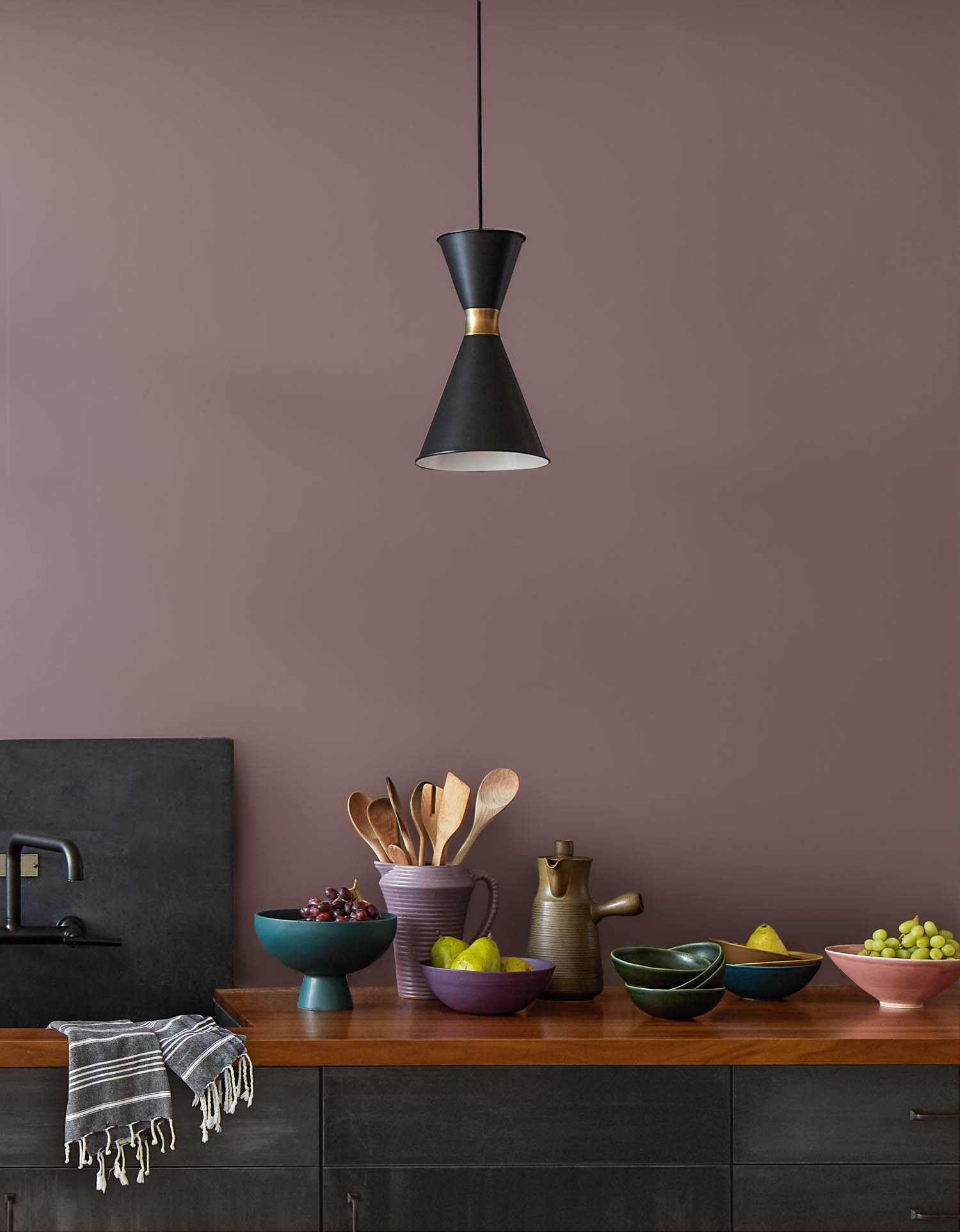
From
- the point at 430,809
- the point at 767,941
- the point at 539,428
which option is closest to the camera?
the point at 767,941

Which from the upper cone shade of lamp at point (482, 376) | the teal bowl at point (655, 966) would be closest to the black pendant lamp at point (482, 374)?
the upper cone shade of lamp at point (482, 376)

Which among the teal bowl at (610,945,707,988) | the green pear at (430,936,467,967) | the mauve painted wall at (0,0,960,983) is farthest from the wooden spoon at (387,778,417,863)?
the teal bowl at (610,945,707,988)

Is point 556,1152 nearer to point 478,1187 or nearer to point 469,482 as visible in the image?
point 478,1187

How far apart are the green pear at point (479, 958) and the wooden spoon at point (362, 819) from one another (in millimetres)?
347

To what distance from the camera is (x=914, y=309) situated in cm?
271

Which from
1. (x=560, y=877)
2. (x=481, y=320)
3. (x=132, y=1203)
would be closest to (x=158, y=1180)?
(x=132, y=1203)

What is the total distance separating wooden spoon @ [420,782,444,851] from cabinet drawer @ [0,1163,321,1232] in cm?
77

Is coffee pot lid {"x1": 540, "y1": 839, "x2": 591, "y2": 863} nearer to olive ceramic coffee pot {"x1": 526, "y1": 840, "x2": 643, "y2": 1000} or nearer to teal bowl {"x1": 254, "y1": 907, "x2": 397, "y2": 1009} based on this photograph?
olive ceramic coffee pot {"x1": 526, "y1": 840, "x2": 643, "y2": 1000}

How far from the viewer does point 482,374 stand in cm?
207

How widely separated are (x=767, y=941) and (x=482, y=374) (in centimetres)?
124

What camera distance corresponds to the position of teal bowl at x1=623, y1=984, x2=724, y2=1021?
6.98ft

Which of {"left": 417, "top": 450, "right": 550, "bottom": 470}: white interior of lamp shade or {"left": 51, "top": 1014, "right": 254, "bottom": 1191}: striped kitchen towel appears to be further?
{"left": 417, "top": 450, "right": 550, "bottom": 470}: white interior of lamp shade

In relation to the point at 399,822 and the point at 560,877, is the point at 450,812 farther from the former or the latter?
the point at 560,877

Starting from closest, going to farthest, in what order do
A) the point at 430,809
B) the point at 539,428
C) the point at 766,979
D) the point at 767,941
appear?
the point at 766,979 → the point at 767,941 → the point at 430,809 → the point at 539,428
